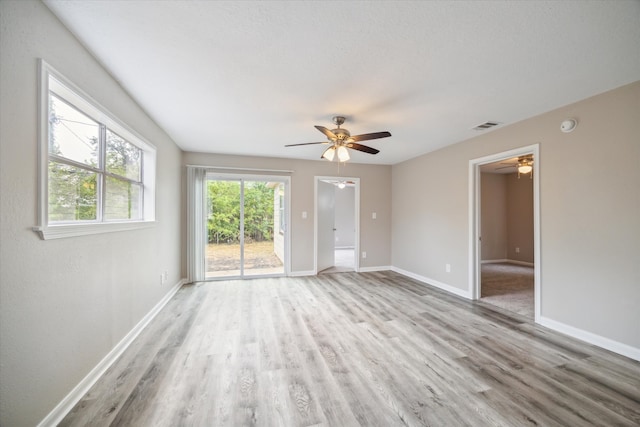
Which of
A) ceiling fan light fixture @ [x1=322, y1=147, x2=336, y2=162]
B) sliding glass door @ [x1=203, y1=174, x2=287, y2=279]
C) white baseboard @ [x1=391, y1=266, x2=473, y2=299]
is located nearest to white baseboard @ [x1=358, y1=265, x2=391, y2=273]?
white baseboard @ [x1=391, y1=266, x2=473, y2=299]

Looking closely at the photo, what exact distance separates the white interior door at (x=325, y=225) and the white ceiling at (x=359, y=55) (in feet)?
8.54

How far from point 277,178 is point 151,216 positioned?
2385 mm

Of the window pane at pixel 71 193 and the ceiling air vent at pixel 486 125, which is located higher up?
the ceiling air vent at pixel 486 125

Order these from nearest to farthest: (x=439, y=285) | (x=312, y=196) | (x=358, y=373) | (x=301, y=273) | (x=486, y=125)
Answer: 1. (x=358, y=373)
2. (x=486, y=125)
3. (x=439, y=285)
4. (x=301, y=273)
5. (x=312, y=196)

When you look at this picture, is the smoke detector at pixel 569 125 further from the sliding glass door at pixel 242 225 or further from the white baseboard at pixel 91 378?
the white baseboard at pixel 91 378

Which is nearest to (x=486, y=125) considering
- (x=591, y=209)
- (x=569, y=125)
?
(x=569, y=125)

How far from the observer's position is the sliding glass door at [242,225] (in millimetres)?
4734

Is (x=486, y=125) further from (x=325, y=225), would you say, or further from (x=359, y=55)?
(x=325, y=225)

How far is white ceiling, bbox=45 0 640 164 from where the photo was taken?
145 centimetres

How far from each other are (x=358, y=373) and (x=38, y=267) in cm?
220

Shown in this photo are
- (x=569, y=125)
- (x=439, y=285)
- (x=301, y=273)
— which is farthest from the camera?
(x=301, y=273)

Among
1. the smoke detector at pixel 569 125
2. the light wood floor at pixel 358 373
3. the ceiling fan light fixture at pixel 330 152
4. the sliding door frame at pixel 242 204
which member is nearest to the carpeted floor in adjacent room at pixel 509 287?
the light wood floor at pixel 358 373

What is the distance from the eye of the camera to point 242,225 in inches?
189

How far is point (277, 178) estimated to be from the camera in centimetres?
498
